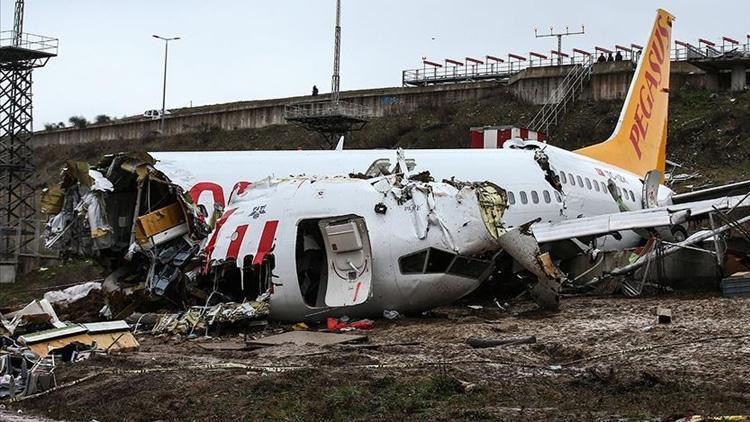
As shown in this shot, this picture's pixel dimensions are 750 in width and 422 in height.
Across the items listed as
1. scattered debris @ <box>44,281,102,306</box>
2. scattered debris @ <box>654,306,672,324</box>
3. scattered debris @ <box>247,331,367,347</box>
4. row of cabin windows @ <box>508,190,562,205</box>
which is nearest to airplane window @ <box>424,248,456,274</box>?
scattered debris @ <box>247,331,367,347</box>

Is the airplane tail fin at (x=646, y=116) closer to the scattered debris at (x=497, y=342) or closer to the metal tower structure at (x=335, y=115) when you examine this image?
the scattered debris at (x=497, y=342)

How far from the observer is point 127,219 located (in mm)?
23141

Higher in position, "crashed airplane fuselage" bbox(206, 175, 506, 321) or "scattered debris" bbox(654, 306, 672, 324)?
"crashed airplane fuselage" bbox(206, 175, 506, 321)

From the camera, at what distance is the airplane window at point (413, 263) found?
18.4 metres

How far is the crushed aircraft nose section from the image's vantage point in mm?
20906

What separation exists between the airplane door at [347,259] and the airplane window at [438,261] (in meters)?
1.11

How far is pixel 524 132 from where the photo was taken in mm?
46281

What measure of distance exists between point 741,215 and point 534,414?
49.8 feet

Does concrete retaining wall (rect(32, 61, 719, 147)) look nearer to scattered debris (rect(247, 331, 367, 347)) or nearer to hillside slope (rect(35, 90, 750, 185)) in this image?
hillside slope (rect(35, 90, 750, 185))

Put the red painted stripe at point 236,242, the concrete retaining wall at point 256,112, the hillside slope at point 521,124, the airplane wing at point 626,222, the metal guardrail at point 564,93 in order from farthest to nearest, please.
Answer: the concrete retaining wall at point 256,112, the metal guardrail at point 564,93, the hillside slope at point 521,124, the airplane wing at point 626,222, the red painted stripe at point 236,242

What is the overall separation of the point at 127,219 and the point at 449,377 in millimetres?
13270

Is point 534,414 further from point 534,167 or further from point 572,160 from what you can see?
point 572,160

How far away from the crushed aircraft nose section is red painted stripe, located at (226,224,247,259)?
143 centimetres

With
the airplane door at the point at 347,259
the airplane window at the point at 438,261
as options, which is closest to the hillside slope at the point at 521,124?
the airplane window at the point at 438,261
